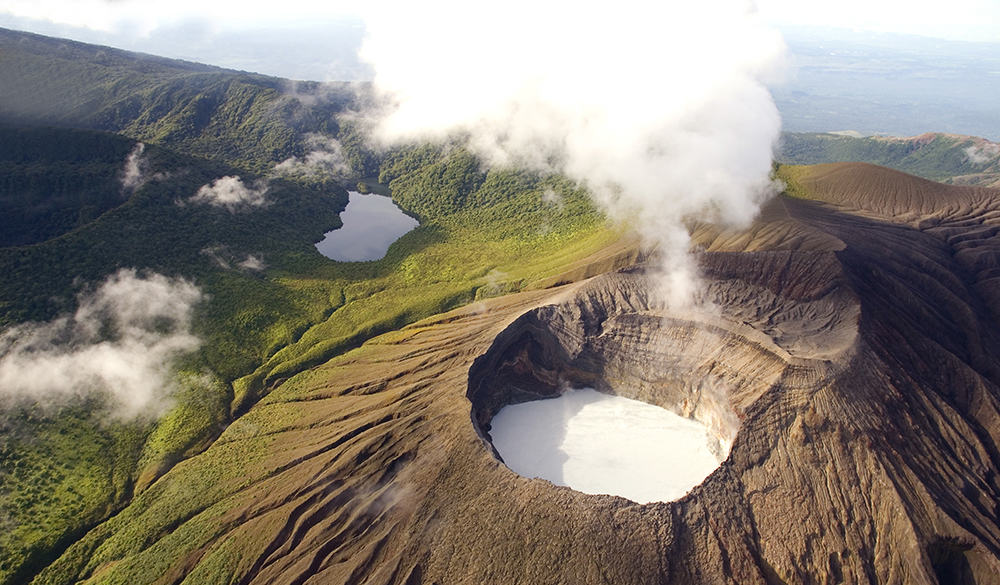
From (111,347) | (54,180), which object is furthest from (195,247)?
(54,180)

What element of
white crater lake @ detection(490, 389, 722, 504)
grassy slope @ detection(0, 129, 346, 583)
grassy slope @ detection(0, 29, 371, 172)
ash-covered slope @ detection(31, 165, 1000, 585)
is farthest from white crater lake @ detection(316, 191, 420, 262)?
white crater lake @ detection(490, 389, 722, 504)

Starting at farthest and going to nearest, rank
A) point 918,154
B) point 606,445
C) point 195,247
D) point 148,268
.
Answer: point 918,154 < point 195,247 < point 148,268 < point 606,445

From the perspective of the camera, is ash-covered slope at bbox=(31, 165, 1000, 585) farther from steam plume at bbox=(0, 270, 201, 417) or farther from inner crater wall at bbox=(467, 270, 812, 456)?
steam plume at bbox=(0, 270, 201, 417)

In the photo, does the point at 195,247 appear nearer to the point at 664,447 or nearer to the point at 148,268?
the point at 148,268

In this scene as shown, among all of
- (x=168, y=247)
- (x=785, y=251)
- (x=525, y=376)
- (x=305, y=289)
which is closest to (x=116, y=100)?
(x=168, y=247)

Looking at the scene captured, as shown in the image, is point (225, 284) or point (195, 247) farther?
point (195, 247)

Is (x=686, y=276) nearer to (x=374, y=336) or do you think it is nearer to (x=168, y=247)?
(x=374, y=336)

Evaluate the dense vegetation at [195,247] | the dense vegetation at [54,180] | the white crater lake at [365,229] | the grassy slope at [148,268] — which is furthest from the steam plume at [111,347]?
the white crater lake at [365,229]

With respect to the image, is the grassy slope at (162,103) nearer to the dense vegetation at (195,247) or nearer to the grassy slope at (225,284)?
the dense vegetation at (195,247)
